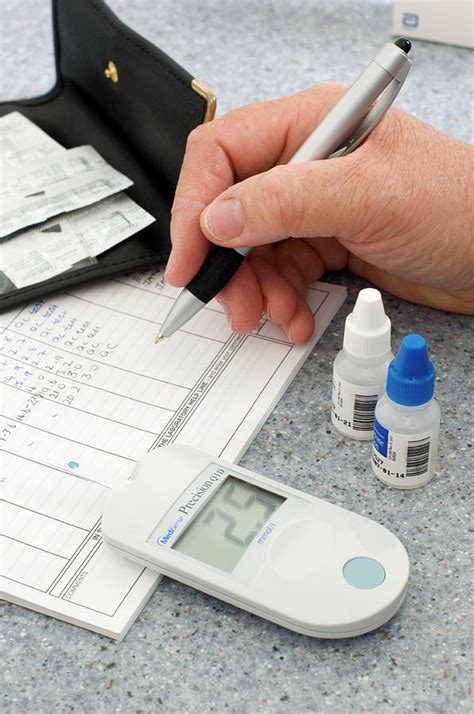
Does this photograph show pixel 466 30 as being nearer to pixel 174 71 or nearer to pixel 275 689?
pixel 174 71

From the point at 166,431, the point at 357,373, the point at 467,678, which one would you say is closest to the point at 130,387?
the point at 166,431

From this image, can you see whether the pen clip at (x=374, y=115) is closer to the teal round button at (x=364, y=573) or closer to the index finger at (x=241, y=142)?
the index finger at (x=241, y=142)

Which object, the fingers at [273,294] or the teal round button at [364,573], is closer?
the teal round button at [364,573]

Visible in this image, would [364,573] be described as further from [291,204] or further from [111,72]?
[111,72]

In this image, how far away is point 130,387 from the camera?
654mm

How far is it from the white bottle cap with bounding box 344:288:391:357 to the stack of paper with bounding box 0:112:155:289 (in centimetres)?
25

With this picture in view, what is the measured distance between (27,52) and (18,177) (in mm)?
315

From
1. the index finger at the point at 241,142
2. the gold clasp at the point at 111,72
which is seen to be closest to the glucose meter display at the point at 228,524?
the index finger at the point at 241,142

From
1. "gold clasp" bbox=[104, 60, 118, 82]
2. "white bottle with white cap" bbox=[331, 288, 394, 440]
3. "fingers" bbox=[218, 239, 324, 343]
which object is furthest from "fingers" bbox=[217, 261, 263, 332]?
"gold clasp" bbox=[104, 60, 118, 82]

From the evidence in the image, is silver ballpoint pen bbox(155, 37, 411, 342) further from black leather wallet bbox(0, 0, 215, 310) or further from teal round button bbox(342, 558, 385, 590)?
teal round button bbox(342, 558, 385, 590)

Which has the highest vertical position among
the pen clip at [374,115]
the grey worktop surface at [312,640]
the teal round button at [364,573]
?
the pen clip at [374,115]

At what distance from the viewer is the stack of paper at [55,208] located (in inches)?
29.0

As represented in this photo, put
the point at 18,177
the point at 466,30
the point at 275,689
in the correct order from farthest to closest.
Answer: the point at 466,30 < the point at 18,177 < the point at 275,689

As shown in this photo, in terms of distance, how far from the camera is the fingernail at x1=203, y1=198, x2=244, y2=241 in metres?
0.63
